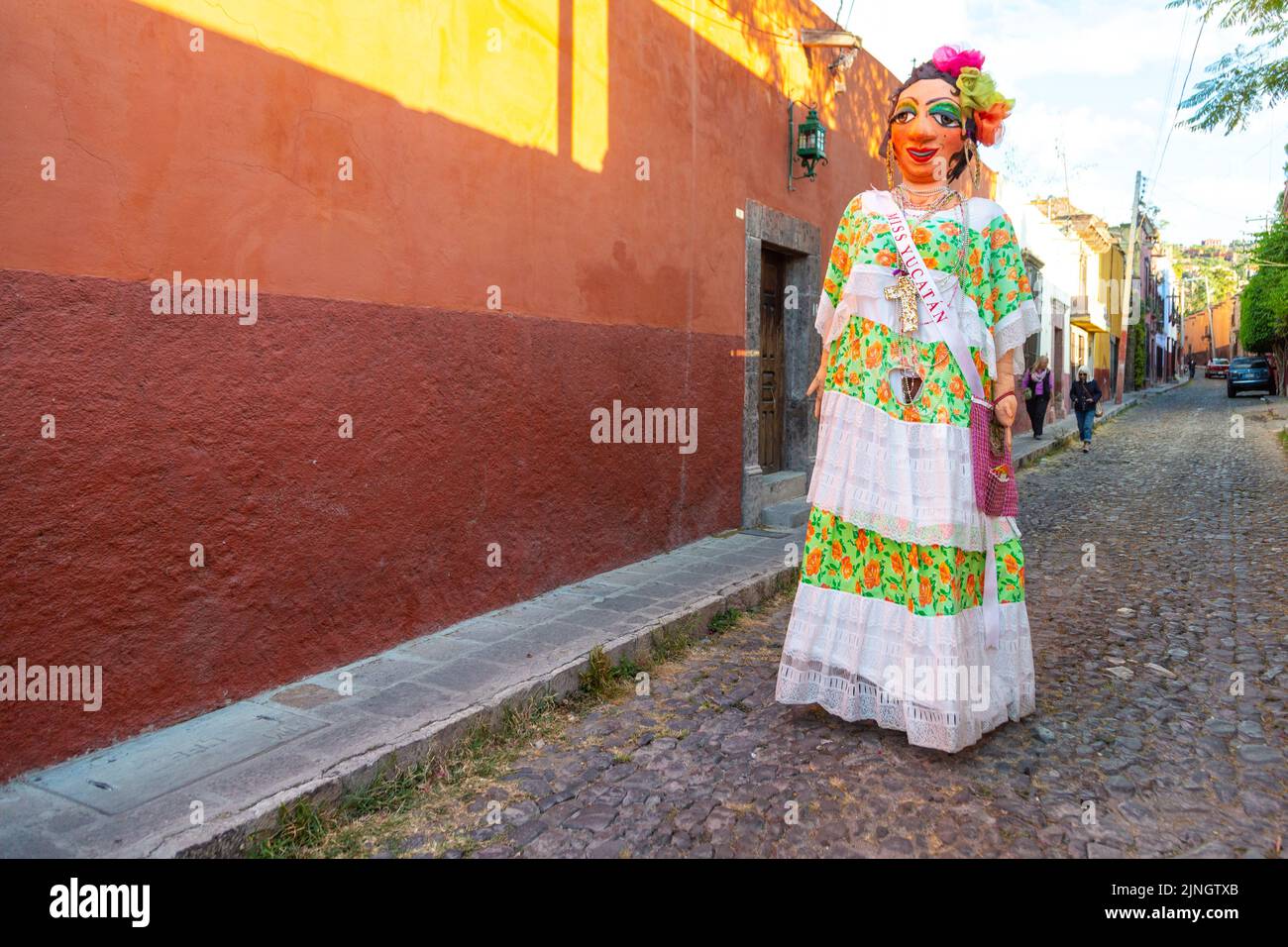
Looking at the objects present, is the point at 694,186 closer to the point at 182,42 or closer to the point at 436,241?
the point at 436,241

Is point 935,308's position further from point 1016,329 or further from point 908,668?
point 908,668

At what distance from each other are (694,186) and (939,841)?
203 inches

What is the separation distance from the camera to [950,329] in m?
3.29

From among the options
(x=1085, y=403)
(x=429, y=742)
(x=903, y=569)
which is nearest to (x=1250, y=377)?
(x=1085, y=403)

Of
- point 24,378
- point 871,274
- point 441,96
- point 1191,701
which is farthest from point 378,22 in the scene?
point 1191,701

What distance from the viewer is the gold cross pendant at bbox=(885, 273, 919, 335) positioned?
3299 mm

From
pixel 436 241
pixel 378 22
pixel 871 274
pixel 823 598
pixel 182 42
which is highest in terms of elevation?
pixel 378 22

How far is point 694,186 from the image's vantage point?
6664mm

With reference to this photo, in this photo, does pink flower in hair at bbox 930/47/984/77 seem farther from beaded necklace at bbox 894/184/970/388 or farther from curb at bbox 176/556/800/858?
curb at bbox 176/556/800/858

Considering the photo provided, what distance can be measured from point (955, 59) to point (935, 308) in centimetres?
102

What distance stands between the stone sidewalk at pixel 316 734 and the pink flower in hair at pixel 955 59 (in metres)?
2.79

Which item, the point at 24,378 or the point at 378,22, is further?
the point at 378,22

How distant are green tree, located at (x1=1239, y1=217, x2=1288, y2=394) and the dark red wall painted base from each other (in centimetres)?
1863
